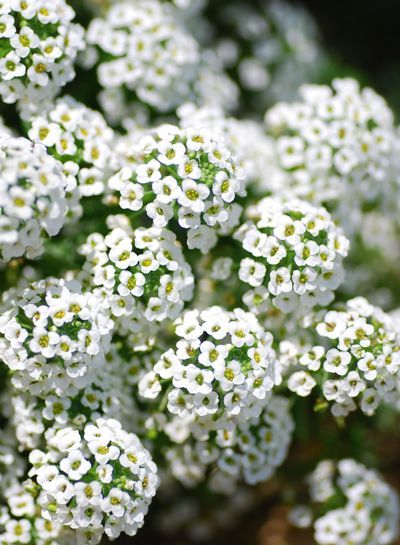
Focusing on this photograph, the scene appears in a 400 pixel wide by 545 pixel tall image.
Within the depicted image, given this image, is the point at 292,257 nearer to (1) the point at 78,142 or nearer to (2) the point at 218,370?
(2) the point at 218,370

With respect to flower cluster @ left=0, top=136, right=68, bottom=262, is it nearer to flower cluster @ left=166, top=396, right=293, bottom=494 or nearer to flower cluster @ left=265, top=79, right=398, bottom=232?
flower cluster @ left=166, top=396, right=293, bottom=494

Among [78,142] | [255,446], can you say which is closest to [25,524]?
[255,446]

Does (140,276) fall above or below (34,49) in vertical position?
below

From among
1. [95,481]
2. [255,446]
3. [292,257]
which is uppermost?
[292,257]

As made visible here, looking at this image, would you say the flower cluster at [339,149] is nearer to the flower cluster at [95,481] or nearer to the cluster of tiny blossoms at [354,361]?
the cluster of tiny blossoms at [354,361]

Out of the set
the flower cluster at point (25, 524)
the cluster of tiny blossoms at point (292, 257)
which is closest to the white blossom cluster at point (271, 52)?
the cluster of tiny blossoms at point (292, 257)

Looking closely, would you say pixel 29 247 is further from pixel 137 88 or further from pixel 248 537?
pixel 248 537
